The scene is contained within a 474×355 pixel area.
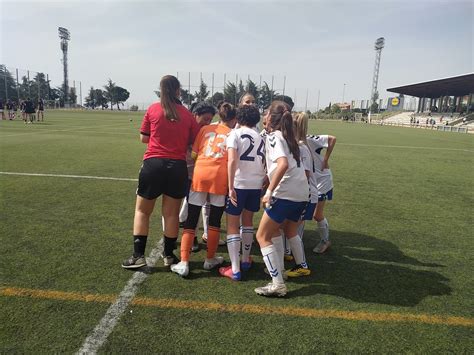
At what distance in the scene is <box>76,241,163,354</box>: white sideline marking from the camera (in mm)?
2602

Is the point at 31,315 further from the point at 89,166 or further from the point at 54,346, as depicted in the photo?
the point at 89,166

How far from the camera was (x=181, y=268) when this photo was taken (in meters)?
3.76

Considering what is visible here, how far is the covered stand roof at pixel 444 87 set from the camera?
5225 cm

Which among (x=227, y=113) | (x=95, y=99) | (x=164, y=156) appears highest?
(x=95, y=99)

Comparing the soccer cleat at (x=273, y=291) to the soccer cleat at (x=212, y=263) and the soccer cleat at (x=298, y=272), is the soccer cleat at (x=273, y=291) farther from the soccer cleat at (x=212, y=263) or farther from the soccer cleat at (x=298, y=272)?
the soccer cleat at (x=212, y=263)

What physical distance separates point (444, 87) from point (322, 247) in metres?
67.2

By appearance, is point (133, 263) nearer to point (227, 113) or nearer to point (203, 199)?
point (203, 199)

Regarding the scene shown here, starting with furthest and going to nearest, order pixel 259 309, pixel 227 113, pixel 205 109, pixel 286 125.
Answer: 1. pixel 205 109
2. pixel 227 113
3. pixel 286 125
4. pixel 259 309

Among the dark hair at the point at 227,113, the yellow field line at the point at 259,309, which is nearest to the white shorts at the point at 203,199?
the dark hair at the point at 227,113

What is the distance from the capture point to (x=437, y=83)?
57156mm

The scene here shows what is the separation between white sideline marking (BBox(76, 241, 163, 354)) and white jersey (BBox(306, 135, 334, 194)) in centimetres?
234

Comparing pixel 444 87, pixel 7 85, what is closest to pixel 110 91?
pixel 7 85

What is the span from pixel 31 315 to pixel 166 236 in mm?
1500

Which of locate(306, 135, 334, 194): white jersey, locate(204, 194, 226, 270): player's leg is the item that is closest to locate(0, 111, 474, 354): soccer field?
locate(204, 194, 226, 270): player's leg
